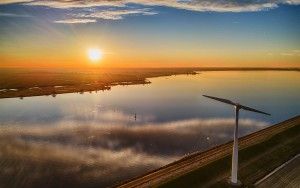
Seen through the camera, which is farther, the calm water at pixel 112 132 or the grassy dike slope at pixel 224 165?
the calm water at pixel 112 132

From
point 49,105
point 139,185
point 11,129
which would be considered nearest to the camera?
point 139,185

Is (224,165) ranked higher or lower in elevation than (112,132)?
higher

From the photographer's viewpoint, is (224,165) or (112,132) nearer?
(224,165)

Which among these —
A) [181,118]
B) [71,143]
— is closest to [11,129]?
[71,143]

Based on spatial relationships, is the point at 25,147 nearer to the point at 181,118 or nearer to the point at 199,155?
the point at 199,155

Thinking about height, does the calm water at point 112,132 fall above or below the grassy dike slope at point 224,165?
below
